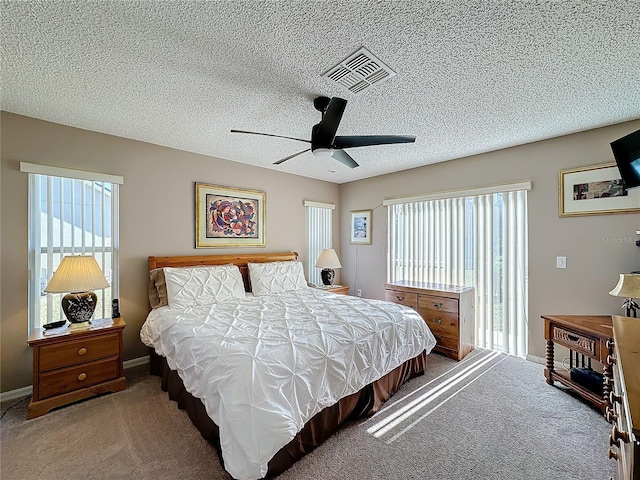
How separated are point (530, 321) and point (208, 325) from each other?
3497 mm

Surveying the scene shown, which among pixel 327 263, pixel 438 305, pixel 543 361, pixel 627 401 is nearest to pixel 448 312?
pixel 438 305

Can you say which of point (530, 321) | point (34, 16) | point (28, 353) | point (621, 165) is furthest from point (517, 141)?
point (28, 353)

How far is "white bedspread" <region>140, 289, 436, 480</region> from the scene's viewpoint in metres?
1.45

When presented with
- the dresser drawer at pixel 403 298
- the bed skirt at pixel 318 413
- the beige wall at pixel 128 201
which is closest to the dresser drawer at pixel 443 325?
A: the dresser drawer at pixel 403 298

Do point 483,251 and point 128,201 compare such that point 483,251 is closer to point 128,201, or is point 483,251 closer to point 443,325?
point 443,325

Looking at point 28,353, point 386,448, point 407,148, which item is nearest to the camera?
point 386,448

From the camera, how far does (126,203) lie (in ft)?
10.2

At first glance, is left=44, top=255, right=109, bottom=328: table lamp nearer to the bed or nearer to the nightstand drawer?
the nightstand drawer

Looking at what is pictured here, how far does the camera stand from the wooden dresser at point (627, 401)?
27.9 inches

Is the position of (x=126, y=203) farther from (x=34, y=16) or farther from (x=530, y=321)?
(x=530, y=321)

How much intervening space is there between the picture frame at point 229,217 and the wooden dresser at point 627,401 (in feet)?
12.4

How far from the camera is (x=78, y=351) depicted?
94.2 inches

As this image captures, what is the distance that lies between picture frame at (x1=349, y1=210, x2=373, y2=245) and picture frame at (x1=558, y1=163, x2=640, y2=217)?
260cm

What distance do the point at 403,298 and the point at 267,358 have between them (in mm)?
2623
